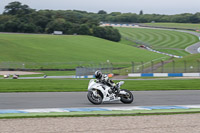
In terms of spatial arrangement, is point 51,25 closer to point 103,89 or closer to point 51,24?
point 51,24

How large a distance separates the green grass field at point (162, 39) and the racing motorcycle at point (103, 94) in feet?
278

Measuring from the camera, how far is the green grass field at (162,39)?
11081 cm

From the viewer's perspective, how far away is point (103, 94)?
1573 centimetres

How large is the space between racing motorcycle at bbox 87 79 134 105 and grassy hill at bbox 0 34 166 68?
59636mm

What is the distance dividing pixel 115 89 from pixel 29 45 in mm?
81840

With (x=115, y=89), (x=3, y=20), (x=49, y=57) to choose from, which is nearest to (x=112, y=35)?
(x=3, y=20)

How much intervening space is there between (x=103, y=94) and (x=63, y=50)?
80.4 metres

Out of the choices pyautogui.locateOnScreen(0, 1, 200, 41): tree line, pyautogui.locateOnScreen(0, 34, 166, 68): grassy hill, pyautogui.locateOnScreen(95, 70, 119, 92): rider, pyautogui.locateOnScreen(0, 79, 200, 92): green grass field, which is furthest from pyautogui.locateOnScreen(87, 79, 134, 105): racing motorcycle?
pyautogui.locateOnScreen(0, 1, 200, 41): tree line

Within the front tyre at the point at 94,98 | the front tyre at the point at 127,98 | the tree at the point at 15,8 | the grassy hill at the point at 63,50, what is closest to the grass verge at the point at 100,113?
the front tyre at the point at 94,98

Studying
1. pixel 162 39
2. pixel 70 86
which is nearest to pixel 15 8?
pixel 162 39

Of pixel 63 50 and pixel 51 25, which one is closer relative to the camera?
pixel 63 50

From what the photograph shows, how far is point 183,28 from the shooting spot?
487 ft

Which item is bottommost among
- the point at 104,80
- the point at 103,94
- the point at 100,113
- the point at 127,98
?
the point at 100,113

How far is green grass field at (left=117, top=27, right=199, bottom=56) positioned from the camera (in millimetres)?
110806
